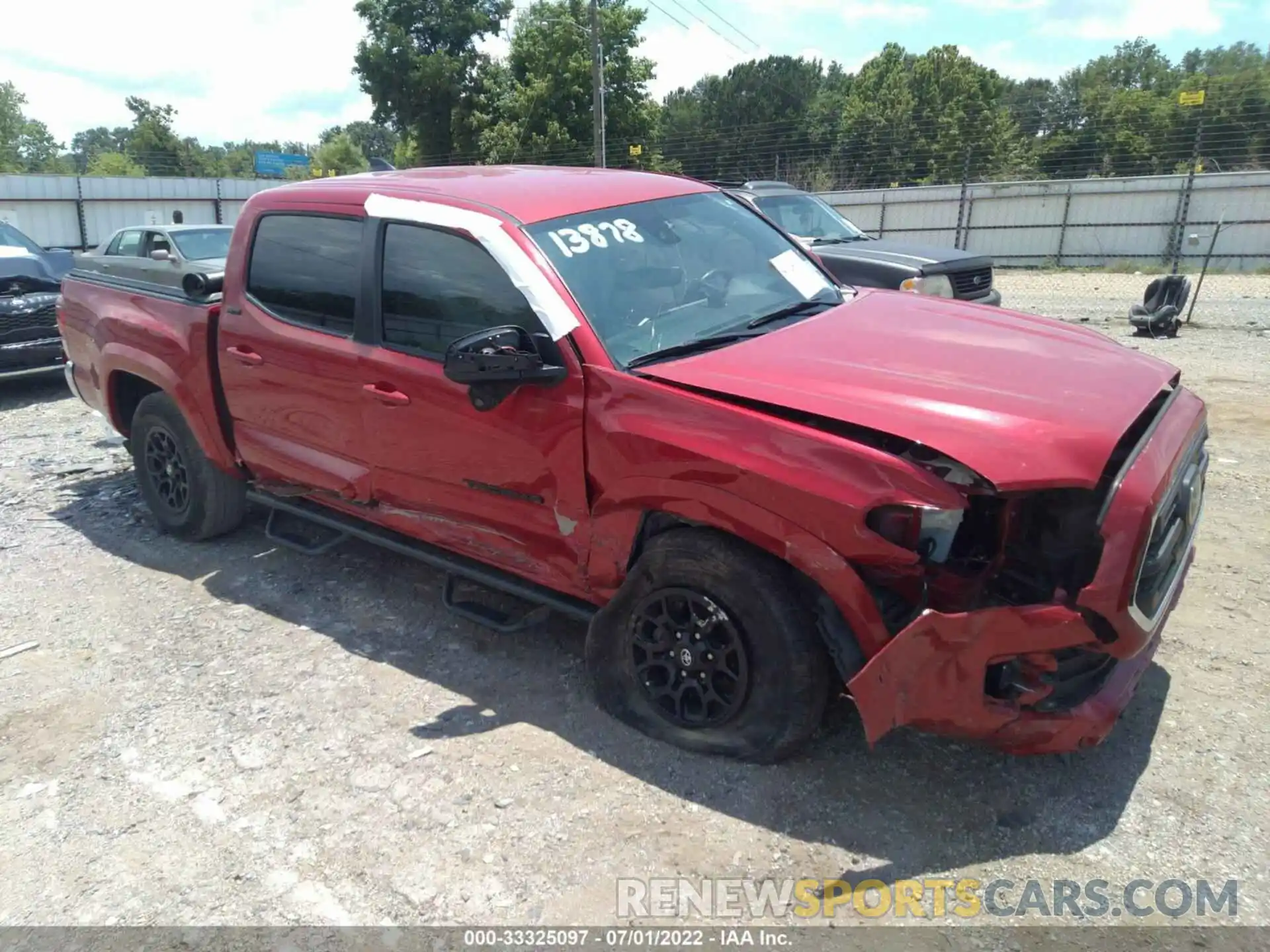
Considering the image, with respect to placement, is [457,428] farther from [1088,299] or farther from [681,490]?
[1088,299]

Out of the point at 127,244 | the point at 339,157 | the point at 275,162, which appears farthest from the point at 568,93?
the point at 275,162

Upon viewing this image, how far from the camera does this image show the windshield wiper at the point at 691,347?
10.5 feet

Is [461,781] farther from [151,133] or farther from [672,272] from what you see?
[151,133]

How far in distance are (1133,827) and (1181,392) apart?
1.51 metres

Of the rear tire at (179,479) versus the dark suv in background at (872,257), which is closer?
the rear tire at (179,479)

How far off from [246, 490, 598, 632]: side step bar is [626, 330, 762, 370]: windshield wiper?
3.17 ft

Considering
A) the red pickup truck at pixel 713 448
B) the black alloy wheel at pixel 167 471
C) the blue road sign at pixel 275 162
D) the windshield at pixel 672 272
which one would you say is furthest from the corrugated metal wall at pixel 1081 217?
the blue road sign at pixel 275 162

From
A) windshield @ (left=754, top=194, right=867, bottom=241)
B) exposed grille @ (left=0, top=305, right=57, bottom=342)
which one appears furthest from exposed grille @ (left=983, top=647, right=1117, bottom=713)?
exposed grille @ (left=0, top=305, right=57, bottom=342)

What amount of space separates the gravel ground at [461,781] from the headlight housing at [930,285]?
3.76 meters

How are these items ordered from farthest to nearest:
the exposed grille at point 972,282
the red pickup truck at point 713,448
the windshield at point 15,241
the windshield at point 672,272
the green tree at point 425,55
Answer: the green tree at point 425,55 → the windshield at point 15,241 → the exposed grille at point 972,282 → the windshield at point 672,272 → the red pickup truck at point 713,448

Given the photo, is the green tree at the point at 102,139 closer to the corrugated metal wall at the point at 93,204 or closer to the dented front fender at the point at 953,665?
the corrugated metal wall at the point at 93,204

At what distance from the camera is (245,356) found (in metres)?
4.45

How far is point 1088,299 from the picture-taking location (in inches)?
620

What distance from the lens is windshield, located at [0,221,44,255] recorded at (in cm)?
986
